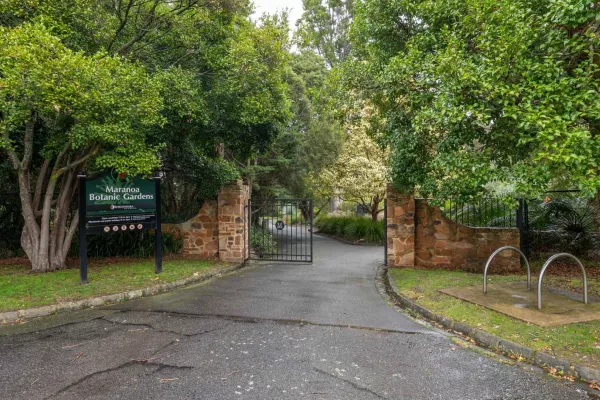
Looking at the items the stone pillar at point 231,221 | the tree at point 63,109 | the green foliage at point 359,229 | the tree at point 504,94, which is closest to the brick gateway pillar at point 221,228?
the stone pillar at point 231,221

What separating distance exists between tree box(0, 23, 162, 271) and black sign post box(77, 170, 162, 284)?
0.59 m

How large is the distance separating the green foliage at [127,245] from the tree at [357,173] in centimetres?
1013

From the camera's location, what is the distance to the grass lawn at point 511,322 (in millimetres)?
4055

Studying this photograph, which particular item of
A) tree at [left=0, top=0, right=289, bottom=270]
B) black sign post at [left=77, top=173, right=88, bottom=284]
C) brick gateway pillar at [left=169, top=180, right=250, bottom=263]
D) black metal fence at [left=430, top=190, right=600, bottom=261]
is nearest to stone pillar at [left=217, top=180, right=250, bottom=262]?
brick gateway pillar at [left=169, top=180, right=250, bottom=263]

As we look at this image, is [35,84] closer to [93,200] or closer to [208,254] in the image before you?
[93,200]

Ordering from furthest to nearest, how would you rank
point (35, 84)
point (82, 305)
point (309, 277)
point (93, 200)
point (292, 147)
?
point (292, 147) < point (309, 277) < point (93, 200) < point (82, 305) < point (35, 84)

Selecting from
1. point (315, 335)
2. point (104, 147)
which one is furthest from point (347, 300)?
point (104, 147)

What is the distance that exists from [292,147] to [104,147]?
34.0 ft

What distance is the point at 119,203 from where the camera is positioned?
766 centimetres

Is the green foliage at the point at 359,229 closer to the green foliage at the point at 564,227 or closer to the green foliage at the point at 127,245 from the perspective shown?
the green foliage at the point at 564,227

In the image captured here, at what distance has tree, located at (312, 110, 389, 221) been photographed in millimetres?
18281

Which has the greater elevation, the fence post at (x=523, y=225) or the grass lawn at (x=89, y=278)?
the fence post at (x=523, y=225)

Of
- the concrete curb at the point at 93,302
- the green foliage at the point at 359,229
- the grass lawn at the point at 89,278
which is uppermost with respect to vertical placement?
the green foliage at the point at 359,229

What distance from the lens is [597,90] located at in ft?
14.4
